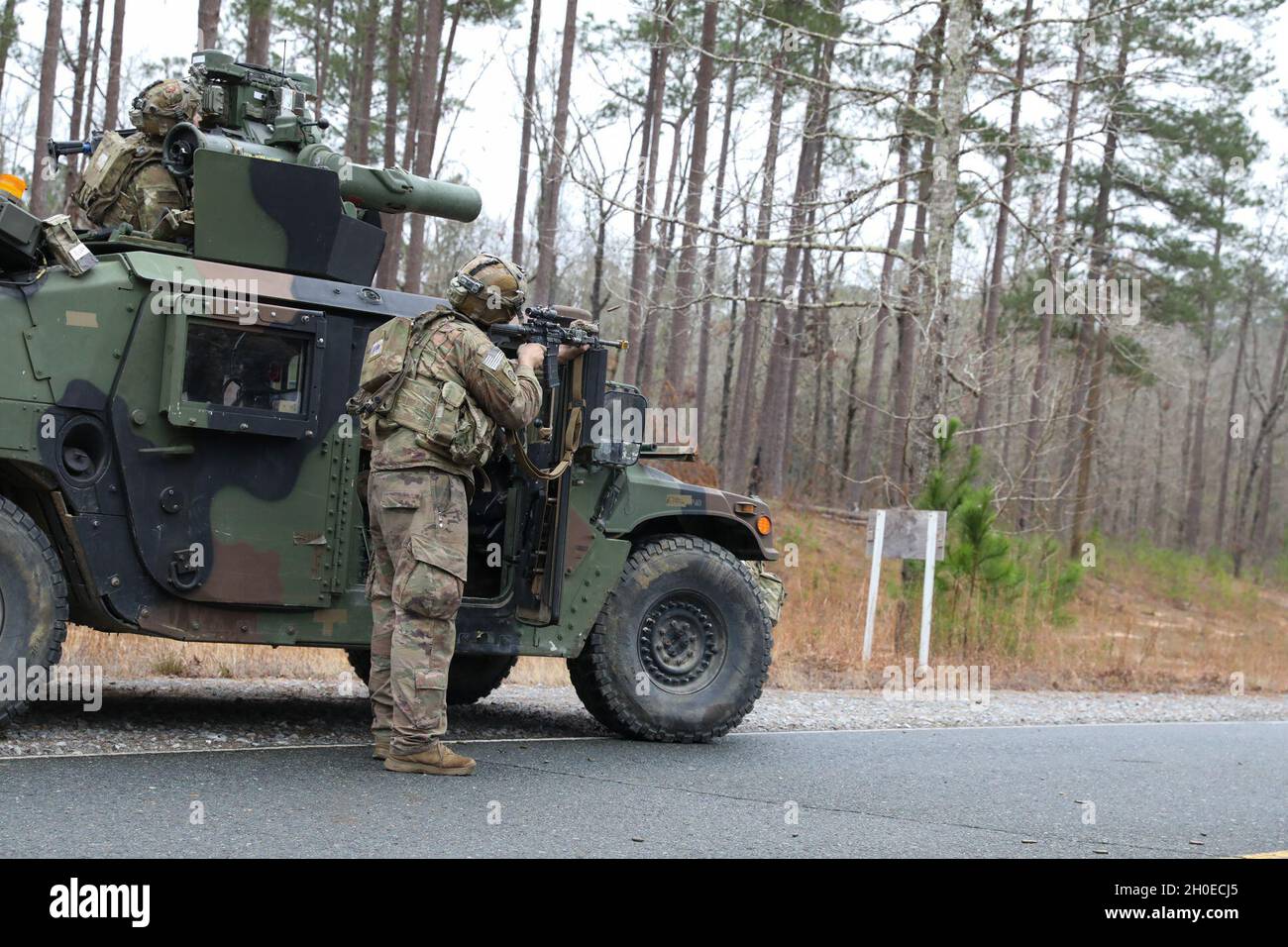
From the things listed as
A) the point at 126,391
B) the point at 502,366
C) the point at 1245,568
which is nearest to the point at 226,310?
the point at 126,391

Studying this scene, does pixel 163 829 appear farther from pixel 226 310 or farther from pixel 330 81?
pixel 330 81

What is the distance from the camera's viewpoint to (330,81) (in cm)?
3020

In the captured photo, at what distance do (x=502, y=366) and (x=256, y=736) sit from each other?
222cm

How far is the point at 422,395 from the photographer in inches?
238

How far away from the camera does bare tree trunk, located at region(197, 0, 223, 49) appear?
16.4 m

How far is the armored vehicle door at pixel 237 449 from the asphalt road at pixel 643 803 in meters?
0.81

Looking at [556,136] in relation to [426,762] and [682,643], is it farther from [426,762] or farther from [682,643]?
[426,762]

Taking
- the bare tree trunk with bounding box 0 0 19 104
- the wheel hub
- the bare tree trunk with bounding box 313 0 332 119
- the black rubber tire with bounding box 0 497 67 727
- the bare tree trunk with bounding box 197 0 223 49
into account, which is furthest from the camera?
the bare tree trunk with bounding box 313 0 332 119

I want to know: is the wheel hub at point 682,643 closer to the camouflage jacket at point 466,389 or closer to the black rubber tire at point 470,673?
the black rubber tire at point 470,673

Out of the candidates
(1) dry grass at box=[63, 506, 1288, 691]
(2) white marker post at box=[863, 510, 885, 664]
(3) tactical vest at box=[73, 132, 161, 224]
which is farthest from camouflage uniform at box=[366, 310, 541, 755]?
(2) white marker post at box=[863, 510, 885, 664]

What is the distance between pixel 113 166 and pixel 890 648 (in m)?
9.75

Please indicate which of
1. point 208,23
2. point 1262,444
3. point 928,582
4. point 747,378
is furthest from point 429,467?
point 1262,444

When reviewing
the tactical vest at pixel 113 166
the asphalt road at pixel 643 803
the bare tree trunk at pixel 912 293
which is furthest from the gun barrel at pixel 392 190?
the bare tree trunk at pixel 912 293

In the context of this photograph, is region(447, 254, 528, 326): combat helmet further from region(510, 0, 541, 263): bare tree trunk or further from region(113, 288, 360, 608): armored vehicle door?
region(510, 0, 541, 263): bare tree trunk
